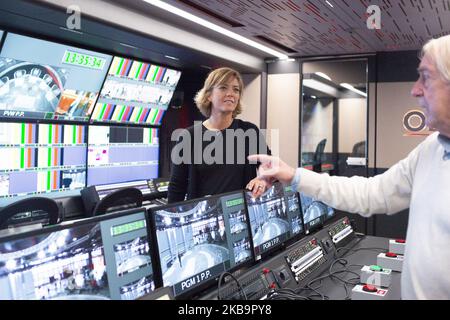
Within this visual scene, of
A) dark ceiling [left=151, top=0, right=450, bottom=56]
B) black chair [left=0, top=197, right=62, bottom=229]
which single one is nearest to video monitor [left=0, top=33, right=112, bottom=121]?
dark ceiling [left=151, top=0, right=450, bottom=56]

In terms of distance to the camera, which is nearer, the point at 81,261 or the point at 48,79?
the point at 81,261

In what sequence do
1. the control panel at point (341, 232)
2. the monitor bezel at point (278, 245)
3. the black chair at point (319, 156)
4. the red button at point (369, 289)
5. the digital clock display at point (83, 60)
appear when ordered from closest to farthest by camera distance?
A: 1. the red button at point (369, 289)
2. the monitor bezel at point (278, 245)
3. the control panel at point (341, 232)
4. the digital clock display at point (83, 60)
5. the black chair at point (319, 156)

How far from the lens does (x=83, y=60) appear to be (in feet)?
12.4

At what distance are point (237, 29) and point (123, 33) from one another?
128 centimetres

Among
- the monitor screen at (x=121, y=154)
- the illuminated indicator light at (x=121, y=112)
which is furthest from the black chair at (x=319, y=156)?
the illuminated indicator light at (x=121, y=112)

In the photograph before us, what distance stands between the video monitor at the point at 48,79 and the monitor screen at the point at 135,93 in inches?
5.0

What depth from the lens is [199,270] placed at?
147 cm

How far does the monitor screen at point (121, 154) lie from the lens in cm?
417

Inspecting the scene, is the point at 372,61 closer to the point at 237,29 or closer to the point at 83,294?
the point at 237,29

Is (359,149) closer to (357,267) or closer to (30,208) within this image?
(357,267)

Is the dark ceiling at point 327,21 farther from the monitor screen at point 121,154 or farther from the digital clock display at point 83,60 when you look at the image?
the monitor screen at point 121,154

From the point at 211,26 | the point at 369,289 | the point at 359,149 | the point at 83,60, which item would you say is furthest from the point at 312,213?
the point at 359,149

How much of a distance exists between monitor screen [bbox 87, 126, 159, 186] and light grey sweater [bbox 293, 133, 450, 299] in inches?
130

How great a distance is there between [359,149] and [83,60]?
3.77 meters
